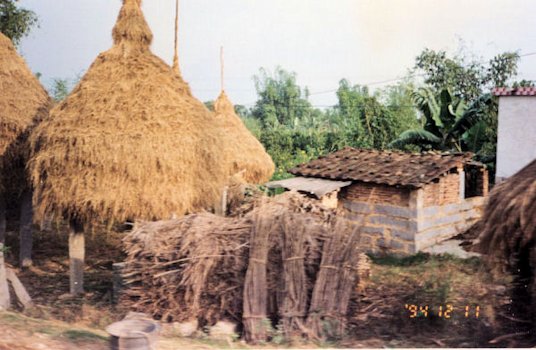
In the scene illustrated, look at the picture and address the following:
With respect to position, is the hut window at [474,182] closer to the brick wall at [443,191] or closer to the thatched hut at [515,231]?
the brick wall at [443,191]

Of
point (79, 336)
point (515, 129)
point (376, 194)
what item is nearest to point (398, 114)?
point (515, 129)

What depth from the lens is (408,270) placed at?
8.67m

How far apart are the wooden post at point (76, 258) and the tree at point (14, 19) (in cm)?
849

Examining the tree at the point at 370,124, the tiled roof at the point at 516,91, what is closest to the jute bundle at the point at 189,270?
the tiled roof at the point at 516,91

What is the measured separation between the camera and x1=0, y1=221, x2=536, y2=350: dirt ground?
15.8ft

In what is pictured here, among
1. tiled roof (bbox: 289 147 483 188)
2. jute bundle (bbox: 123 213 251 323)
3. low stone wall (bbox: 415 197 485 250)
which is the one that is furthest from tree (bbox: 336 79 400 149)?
jute bundle (bbox: 123 213 251 323)

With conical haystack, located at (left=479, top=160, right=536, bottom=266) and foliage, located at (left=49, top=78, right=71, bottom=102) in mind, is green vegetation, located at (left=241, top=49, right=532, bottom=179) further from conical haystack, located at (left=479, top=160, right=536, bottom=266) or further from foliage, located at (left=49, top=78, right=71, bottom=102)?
conical haystack, located at (left=479, top=160, right=536, bottom=266)

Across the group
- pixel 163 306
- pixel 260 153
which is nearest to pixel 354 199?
pixel 260 153

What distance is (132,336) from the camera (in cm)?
360

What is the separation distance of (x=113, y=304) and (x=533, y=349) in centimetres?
510

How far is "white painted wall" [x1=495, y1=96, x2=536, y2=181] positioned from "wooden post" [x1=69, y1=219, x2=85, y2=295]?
29.5 ft

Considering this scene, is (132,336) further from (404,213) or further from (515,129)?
(515,129)

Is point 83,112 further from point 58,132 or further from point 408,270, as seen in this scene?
point 408,270

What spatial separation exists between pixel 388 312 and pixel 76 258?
15.2 feet
